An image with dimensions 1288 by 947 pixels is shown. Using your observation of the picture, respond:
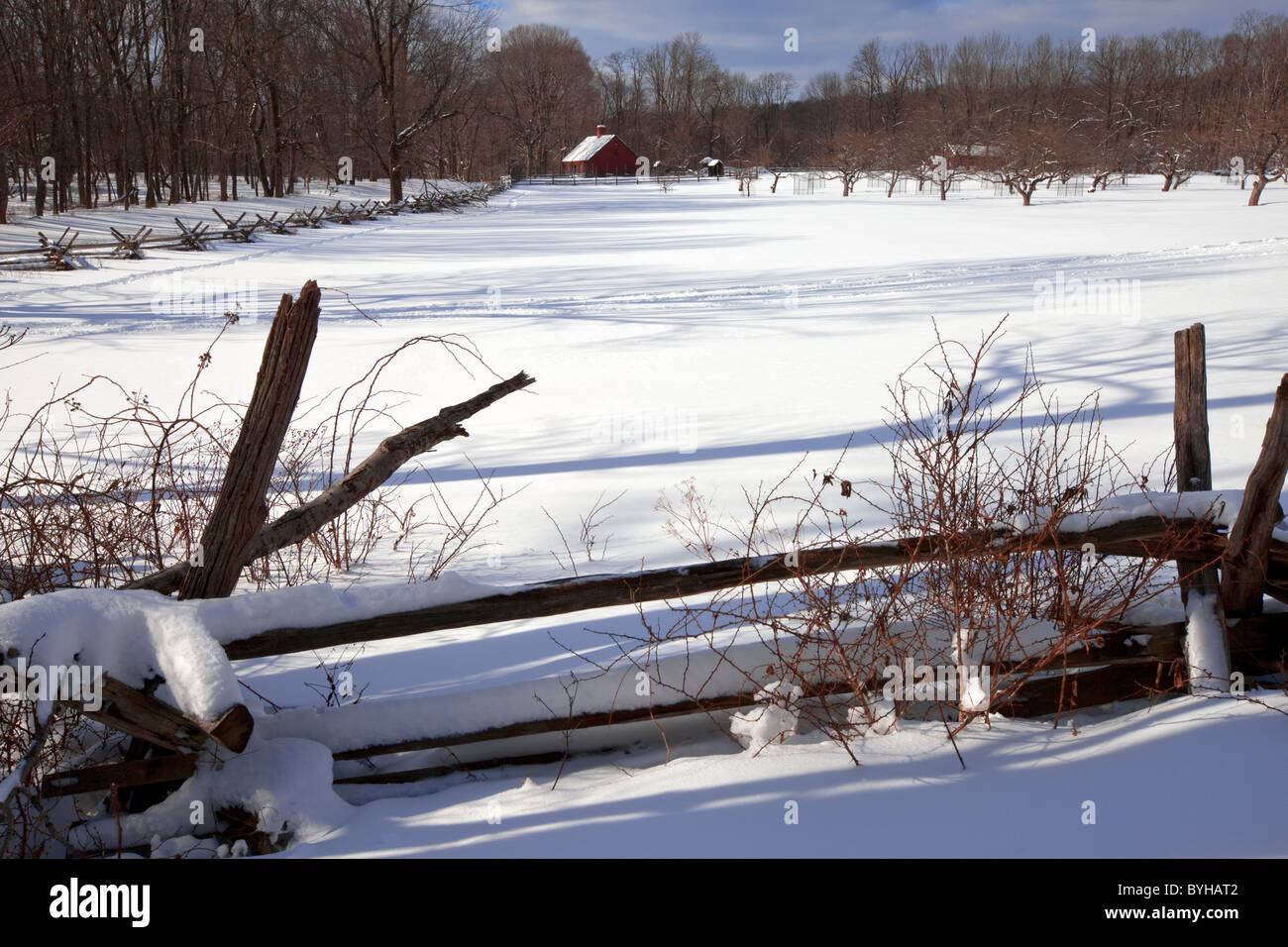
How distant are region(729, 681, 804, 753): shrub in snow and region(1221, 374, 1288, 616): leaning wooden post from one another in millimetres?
1832

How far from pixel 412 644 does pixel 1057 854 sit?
9.90 ft

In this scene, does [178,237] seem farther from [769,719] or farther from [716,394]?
[769,719]

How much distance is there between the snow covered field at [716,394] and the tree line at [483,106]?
398 cm

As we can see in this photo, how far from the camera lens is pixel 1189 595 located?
12.4ft

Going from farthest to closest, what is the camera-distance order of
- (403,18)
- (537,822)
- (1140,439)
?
(403,18) → (1140,439) → (537,822)

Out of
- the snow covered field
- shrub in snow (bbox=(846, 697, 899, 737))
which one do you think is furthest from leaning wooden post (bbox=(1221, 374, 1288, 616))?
shrub in snow (bbox=(846, 697, 899, 737))

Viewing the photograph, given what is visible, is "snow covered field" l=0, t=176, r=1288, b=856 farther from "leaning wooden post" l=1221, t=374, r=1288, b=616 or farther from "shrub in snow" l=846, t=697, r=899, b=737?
"leaning wooden post" l=1221, t=374, r=1288, b=616

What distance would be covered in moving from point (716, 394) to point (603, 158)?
3575 inches

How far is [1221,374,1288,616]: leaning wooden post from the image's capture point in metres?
3.62

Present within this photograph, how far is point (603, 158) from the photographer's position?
315 feet

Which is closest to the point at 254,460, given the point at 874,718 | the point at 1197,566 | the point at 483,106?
the point at 874,718

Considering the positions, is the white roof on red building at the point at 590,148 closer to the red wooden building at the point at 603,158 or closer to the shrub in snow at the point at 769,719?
the red wooden building at the point at 603,158
